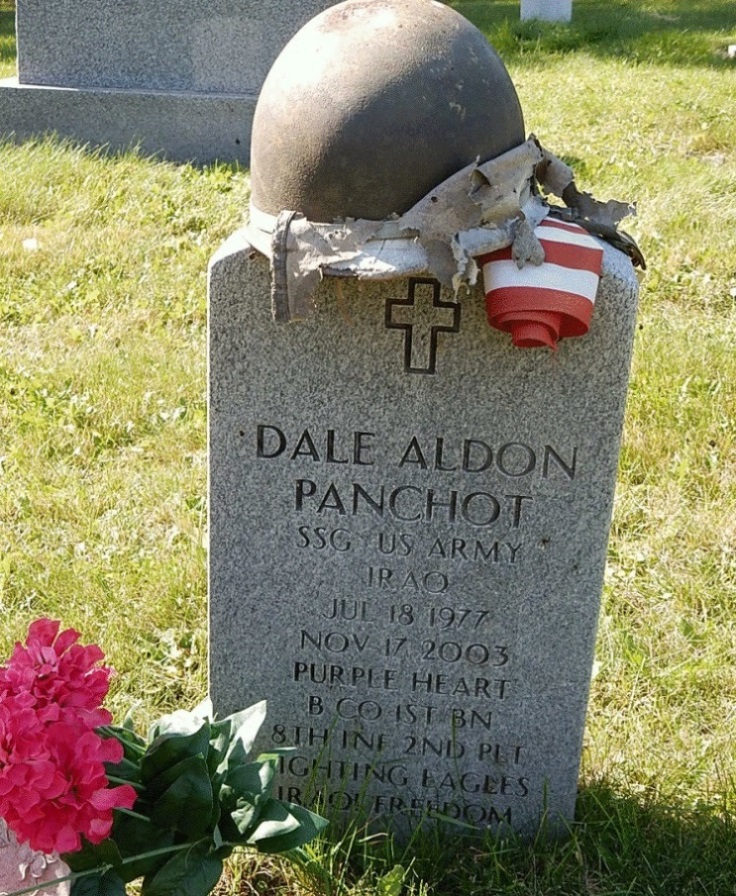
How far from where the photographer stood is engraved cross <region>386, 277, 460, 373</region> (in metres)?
1.92

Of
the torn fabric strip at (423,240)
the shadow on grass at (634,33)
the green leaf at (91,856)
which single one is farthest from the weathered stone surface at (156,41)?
the green leaf at (91,856)

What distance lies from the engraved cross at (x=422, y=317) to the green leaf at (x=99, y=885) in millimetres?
1015

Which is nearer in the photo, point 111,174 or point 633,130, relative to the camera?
point 111,174

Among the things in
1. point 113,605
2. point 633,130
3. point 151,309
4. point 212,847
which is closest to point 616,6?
point 633,130

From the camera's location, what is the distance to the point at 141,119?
21.5ft

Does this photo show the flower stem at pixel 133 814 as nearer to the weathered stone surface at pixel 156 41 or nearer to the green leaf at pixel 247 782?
the green leaf at pixel 247 782

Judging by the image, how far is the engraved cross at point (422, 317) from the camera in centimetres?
192

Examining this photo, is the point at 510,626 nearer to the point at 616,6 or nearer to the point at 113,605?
the point at 113,605

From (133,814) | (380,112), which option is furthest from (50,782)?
(380,112)

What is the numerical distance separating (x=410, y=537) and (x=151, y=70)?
536 cm

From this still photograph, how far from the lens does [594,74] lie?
8648mm

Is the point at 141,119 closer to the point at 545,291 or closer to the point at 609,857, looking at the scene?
the point at 545,291

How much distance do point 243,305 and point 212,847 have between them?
945mm

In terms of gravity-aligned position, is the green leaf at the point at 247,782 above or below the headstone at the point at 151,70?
below
